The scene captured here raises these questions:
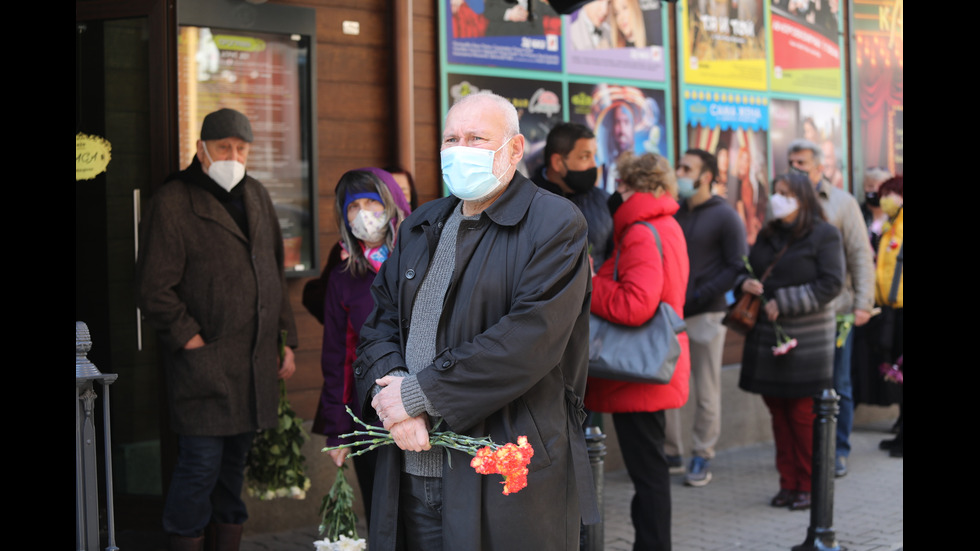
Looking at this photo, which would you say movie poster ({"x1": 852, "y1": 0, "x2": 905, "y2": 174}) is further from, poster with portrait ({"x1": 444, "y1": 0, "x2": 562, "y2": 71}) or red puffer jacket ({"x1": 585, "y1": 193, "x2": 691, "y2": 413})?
red puffer jacket ({"x1": 585, "y1": 193, "x2": 691, "y2": 413})

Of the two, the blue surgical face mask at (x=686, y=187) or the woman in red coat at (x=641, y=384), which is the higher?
the blue surgical face mask at (x=686, y=187)

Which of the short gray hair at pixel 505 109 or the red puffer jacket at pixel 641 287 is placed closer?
the short gray hair at pixel 505 109

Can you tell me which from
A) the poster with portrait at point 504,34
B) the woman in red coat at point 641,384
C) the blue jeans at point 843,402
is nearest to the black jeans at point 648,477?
the woman in red coat at point 641,384

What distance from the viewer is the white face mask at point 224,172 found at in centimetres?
507

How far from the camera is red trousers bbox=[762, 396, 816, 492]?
652cm

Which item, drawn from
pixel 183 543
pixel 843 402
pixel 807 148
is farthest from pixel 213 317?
pixel 843 402

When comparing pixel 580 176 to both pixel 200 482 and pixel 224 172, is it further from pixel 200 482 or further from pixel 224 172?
pixel 200 482

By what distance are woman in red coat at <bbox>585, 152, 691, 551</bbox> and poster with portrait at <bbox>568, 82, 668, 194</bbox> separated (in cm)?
261

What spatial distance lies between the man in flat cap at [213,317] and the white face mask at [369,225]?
63 cm

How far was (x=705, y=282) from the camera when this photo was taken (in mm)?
7281

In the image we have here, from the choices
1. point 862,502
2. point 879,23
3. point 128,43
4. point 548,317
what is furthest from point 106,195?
point 879,23

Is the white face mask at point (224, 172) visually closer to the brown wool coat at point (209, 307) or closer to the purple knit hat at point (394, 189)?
the brown wool coat at point (209, 307)

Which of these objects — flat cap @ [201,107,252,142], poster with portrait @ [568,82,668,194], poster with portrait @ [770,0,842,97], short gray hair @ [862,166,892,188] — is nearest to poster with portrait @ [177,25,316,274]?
flat cap @ [201,107,252,142]
